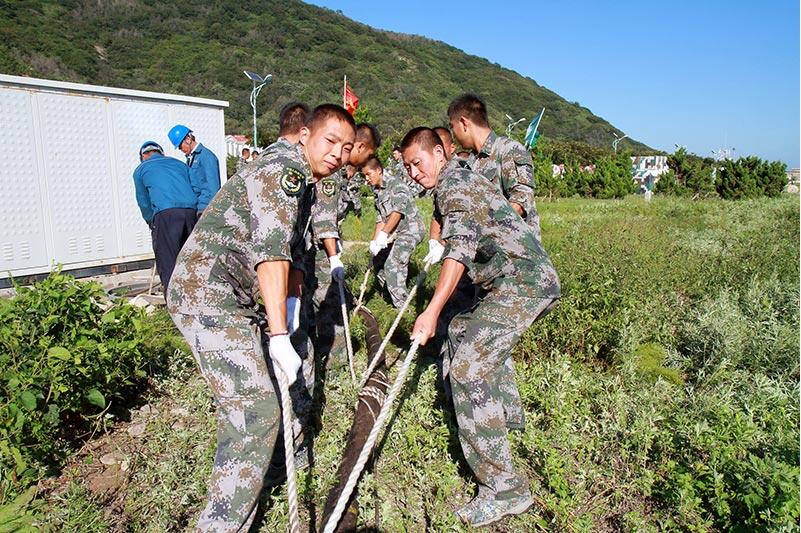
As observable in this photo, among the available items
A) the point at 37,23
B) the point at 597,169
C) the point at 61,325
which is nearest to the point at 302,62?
the point at 37,23

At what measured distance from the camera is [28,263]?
23.2ft

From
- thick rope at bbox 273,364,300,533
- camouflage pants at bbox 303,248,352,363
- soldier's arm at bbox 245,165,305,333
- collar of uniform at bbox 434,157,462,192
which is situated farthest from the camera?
camouflage pants at bbox 303,248,352,363

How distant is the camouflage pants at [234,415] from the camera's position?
2.27m

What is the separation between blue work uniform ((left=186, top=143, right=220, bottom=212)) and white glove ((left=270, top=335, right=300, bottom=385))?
423 centimetres

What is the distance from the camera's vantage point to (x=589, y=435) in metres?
3.34

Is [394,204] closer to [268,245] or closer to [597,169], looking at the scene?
[268,245]

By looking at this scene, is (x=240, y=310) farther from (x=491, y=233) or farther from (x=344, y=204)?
(x=344, y=204)

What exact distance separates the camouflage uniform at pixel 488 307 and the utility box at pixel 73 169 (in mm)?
6135

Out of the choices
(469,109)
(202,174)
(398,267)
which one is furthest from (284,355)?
(202,174)

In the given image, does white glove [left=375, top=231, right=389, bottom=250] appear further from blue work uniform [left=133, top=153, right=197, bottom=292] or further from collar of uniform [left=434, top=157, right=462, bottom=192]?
collar of uniform [left=434, top=157, right=462, bottom=192]

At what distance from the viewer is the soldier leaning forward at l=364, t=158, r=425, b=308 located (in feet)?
19.6

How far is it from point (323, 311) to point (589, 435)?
9.26ft

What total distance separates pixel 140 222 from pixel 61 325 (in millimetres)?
5416

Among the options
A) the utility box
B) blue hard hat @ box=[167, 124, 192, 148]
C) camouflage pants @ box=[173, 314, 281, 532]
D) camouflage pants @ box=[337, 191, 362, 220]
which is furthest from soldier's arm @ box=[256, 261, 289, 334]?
the utility box
